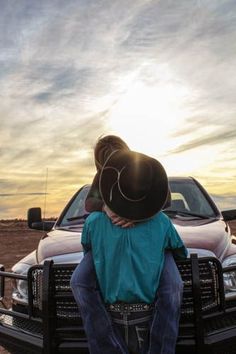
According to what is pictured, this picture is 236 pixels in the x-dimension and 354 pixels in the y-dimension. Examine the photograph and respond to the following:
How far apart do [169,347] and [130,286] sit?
538mm

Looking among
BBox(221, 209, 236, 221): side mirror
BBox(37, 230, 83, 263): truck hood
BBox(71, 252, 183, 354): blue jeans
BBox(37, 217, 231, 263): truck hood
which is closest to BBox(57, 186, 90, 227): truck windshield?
BBox(37, 217, 231, 263): truck hood

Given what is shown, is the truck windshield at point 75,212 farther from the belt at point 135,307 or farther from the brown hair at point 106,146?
the belt at point 135,307

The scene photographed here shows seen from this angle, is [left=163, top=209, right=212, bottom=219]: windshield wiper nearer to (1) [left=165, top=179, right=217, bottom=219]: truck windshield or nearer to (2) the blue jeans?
(1) [left=165, top=179, right=217, bottom=219]: truck windshield

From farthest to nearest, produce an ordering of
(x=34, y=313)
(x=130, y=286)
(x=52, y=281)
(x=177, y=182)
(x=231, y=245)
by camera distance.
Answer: (x=177, y=182), (x=231, y=245), (x=34, y=313), (x=52, y=281), (x=130, y=286)

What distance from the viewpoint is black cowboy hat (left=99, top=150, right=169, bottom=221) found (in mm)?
3799

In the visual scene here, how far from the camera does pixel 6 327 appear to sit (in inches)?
196

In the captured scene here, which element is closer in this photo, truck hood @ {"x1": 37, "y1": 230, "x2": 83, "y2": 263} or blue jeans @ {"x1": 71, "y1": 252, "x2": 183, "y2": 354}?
blue jeans @ {"x1": 71, "y1": 252, "x2": 183, "y2": 354}

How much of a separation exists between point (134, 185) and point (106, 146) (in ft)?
2.30

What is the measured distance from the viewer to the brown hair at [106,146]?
4.38 metres

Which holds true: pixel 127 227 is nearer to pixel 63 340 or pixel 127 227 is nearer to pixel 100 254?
pixel 100 254

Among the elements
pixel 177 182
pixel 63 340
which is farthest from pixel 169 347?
pixel 177 182

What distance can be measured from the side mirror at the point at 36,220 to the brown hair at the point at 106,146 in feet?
7.66

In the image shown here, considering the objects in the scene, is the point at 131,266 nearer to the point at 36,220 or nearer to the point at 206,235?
the point at 206,235

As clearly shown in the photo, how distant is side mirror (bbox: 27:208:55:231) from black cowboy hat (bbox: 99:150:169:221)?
290 centimetres
